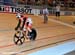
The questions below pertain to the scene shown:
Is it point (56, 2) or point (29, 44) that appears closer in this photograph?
point (29, 44)

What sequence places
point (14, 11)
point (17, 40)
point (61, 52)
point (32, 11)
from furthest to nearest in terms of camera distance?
point (32, 11)
point (14, 11)
point (17, 40)
point (61, 52)

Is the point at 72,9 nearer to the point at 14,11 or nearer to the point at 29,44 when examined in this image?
the point at 14,11

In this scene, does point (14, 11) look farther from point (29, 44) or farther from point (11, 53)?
point (11, 53)

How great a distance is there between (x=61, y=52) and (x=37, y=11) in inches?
806

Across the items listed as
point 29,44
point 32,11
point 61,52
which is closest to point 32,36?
point 29,44

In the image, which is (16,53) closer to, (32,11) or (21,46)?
(21,46)

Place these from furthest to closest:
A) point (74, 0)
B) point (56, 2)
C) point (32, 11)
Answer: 1. point (74, 0)
2. point (56, 2)
3. point (32, 11)

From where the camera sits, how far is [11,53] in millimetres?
9820

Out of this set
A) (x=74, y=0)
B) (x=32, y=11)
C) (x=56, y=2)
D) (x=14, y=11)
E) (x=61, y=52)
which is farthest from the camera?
(x=74, y=0)

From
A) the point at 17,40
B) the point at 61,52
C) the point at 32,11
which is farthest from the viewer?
the point at 32,11

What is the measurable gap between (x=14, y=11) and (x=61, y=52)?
1791 centimetres

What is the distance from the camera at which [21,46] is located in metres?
11.5

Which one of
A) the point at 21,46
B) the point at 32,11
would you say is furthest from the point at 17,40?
the point at 32,11

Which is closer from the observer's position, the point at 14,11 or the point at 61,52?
the point at 61,52
